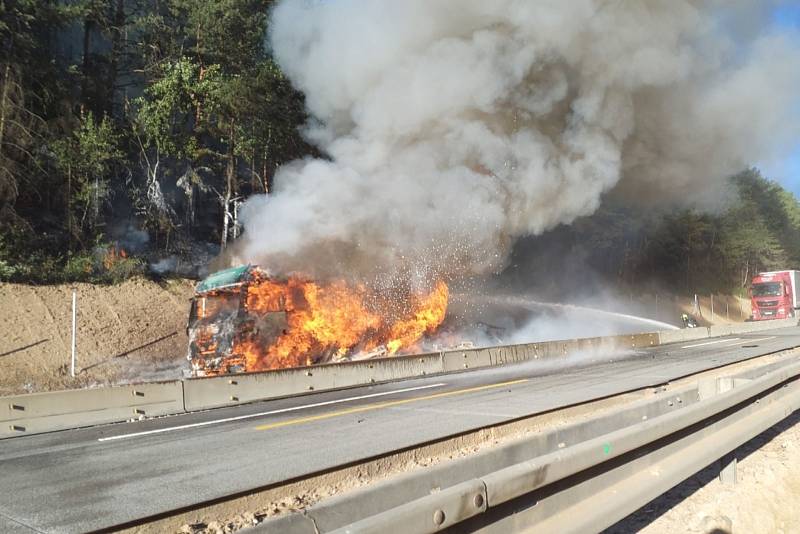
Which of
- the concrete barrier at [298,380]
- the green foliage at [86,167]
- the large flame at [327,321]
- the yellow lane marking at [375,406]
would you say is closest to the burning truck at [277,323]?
the large flame at [327,321]

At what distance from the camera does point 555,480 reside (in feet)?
8.36

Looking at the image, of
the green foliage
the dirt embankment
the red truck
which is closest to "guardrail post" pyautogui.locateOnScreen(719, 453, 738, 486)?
the dirt embankment

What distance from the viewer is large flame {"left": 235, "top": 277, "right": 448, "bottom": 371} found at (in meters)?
13.6

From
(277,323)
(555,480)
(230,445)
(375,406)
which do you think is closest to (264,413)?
(375,406)

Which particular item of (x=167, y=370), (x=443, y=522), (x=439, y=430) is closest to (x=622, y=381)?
(x=439, y=430)

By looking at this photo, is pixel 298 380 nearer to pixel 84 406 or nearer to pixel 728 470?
pixel 84 406

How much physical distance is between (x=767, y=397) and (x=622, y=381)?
19.7 feet

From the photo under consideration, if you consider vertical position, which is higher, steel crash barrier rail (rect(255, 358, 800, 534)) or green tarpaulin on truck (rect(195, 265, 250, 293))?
green tarpaulin on truck (rect(195, 265, 250, 293))

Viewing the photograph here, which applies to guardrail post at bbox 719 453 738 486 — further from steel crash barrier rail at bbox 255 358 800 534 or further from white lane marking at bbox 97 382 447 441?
white lane marking at bbox 97 382 447 441

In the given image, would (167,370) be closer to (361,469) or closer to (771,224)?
(361,469)

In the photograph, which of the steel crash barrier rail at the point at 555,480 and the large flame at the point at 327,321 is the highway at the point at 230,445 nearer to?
the steel crash barrier rail at the point at 555,480

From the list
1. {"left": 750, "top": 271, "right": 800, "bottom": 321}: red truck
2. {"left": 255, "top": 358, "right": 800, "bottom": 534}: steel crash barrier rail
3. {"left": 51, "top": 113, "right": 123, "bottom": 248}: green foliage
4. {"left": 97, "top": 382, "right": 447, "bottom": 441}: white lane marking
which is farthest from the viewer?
{"left": 750, "top": 271, "right": 800, "bottom": 321}: red truck

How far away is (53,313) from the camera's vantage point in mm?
17156

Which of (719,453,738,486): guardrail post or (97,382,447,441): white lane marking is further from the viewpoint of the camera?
(97,382,447,441): white lane marking
